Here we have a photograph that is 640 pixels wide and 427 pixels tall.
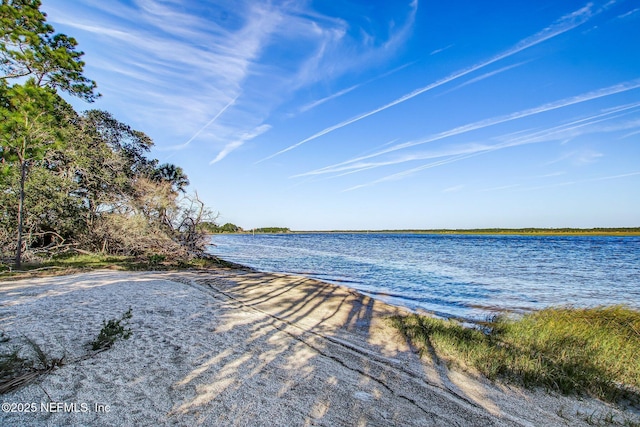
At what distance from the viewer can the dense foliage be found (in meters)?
13.2

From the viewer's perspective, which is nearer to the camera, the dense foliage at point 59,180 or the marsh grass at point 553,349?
the marsh grass at point 553,349

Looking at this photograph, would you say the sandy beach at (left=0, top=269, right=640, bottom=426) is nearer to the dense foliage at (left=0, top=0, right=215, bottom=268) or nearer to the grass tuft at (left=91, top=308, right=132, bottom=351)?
the grass tuft at (left=91, top=308, right=132, bottom=351)

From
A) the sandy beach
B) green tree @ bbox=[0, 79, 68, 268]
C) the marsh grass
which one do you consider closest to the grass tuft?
the sandy beach

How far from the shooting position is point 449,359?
5.80m

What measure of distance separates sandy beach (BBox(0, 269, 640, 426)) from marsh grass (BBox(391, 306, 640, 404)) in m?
0.44

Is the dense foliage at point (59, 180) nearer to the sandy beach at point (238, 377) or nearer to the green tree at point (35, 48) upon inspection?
the green tree at point (35, 48)

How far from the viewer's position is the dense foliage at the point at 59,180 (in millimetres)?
13227

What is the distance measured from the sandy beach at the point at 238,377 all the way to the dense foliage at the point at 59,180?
9.13 meters

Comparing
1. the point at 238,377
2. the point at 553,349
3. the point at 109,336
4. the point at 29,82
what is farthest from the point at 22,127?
the point at 553,349

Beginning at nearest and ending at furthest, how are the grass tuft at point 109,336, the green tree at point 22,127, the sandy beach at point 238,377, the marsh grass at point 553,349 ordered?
the sandy beach at point 238,377 → the grass tuft at point 109,336 → the marsh grass at point 553,349 → the green tree at point 22,127

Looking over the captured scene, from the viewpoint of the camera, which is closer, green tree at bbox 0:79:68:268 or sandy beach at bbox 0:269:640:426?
sandy beach at bbox 0:269:640:426

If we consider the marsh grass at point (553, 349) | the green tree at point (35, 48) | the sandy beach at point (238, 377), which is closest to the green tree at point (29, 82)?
the green tree at point (35, 48)

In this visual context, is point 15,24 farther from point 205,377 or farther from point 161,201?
point 205,377

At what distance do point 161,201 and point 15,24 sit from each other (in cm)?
1063
